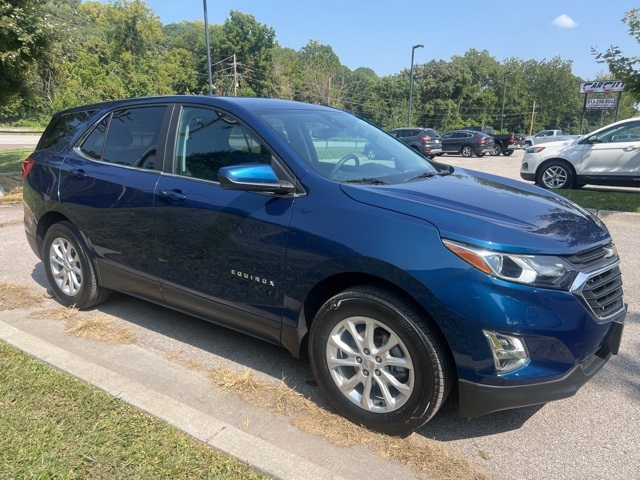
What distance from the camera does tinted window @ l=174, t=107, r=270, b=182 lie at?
3.25 metres

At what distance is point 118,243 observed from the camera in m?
3.84

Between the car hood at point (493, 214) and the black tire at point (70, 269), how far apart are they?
256 centimetres

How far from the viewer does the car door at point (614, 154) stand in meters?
10.2

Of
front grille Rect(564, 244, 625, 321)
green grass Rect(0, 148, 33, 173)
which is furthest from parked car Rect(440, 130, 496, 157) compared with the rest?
front grille Rect(564, 244, 625, 321)

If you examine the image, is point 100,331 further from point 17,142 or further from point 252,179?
point 17,142

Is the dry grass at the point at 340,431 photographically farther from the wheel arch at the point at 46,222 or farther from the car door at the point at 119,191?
the wheel arch at the point at 46,222

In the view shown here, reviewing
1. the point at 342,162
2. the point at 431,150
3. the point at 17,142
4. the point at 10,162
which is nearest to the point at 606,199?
the point at 342,162

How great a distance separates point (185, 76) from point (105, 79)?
14126 mm

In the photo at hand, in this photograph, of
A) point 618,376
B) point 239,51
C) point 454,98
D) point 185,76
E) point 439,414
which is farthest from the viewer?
point 454,98

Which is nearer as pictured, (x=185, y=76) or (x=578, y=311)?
(x=578, y=311)

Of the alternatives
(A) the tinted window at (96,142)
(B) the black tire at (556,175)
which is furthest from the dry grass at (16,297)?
(B) the black tire at (556,175)

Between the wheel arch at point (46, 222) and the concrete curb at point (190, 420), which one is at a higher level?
the wheel arch at point (46, 222)

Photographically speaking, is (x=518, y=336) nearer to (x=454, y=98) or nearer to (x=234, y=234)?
(x=234, y=234)

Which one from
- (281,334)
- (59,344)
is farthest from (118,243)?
(281,334)
